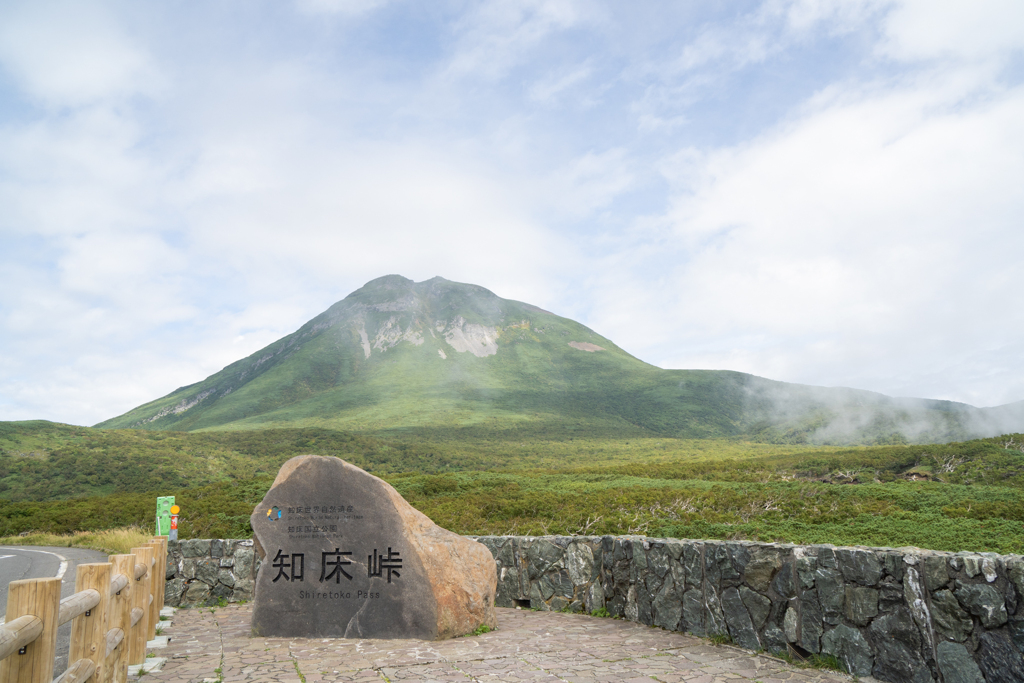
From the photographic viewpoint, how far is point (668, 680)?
550 centimetres

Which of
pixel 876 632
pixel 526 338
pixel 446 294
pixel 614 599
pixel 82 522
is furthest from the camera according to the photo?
pixel 446 294

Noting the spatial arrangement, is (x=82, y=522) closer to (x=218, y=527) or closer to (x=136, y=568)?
(x=218, y=527)

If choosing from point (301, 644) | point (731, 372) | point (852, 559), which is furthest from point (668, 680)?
point (731, 372)

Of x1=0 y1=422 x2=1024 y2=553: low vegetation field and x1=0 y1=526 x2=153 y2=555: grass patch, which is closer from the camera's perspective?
x1=0 y1=422 x2=1024 y2=553: low vegetation field

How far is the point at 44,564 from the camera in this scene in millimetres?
15133

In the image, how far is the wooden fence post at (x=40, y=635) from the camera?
2.93 m

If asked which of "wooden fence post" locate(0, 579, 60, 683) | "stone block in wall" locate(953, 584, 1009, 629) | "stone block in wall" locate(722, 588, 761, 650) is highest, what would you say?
"wooden fence post" locate(0, 579, 60, 683)

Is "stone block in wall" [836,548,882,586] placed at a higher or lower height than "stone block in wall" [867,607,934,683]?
higher

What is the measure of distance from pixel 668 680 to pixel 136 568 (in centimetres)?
542

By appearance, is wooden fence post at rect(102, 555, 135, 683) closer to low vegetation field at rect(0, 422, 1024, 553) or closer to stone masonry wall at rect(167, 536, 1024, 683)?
stone masonry wall at rect(167, 536, 1024, 683)

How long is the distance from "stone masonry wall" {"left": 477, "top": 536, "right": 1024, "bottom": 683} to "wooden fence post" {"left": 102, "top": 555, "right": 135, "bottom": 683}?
5.84 metres

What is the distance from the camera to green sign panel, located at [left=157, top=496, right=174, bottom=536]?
1808cm

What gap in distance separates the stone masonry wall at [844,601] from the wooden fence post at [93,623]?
5855 mm

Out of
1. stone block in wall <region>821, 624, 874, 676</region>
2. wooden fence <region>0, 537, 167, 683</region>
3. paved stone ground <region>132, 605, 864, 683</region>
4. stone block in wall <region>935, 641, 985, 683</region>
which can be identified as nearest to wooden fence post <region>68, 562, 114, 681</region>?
wooden fence <region>0, 537, 167, 683</region>
